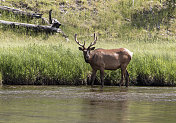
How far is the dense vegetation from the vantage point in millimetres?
15281

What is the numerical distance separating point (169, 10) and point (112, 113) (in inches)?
1523

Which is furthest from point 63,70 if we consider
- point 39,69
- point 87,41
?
point 87,41

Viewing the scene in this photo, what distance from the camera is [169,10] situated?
4444 centimetres

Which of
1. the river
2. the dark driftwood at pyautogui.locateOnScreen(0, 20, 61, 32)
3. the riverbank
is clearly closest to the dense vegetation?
the riverbank

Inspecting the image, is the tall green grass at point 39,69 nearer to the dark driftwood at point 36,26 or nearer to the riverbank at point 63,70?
the riverbank at point 63,70

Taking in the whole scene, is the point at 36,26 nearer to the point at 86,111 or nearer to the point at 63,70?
the point at 63,70

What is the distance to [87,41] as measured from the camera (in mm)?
32781

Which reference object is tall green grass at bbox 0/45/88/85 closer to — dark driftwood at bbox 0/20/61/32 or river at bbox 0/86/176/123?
river at bbox 0/86/176/123

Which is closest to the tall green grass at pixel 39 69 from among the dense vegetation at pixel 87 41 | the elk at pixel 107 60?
the dense vegetation at pixel 87 41

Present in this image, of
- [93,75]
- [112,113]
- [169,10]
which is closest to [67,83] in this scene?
[93,75]

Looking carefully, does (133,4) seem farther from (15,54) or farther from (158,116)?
(158,116)

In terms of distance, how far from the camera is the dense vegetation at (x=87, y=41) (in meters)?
15.3

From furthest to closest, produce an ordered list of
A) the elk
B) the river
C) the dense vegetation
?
1. the dense vegetation
2. the elk
3. the river

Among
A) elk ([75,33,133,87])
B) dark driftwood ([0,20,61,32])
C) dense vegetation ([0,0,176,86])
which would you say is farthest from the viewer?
dark driftwood ([0,20,61,32])
